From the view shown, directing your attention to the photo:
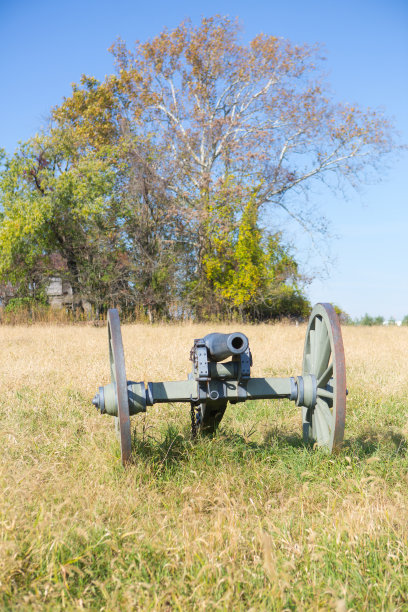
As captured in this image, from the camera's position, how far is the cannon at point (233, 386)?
326 cm

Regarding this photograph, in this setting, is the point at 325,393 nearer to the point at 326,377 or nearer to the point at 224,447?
the point at 326,377

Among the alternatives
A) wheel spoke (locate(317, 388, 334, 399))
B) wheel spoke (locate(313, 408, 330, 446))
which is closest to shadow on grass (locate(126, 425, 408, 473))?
wheel spoke (locate(313, 408, 330, 446))

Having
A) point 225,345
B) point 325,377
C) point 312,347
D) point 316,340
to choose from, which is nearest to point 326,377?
point 325,377

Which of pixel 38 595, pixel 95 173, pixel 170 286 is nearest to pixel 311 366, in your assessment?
pixel 38 595

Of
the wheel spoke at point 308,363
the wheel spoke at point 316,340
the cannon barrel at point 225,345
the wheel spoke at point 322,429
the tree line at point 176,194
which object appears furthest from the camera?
the tree line at point 176,194

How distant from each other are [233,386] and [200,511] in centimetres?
90

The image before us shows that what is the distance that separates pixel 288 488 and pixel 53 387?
3.65 meters

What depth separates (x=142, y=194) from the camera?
20344 mm

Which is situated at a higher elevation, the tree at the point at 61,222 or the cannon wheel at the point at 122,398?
the tree at the point at 61,222

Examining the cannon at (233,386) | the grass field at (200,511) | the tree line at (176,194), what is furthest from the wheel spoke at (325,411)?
the tree line at (176,194)

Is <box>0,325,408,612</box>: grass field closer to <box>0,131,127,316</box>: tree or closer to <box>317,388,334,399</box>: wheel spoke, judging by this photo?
<box>317,388,334,399</box>: wheel spoke

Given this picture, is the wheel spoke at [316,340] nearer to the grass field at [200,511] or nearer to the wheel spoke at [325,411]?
the wheel spoke at [325,411]

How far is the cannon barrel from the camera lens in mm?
3248

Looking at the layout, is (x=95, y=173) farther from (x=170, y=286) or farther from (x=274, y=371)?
(x=274, y=371)
